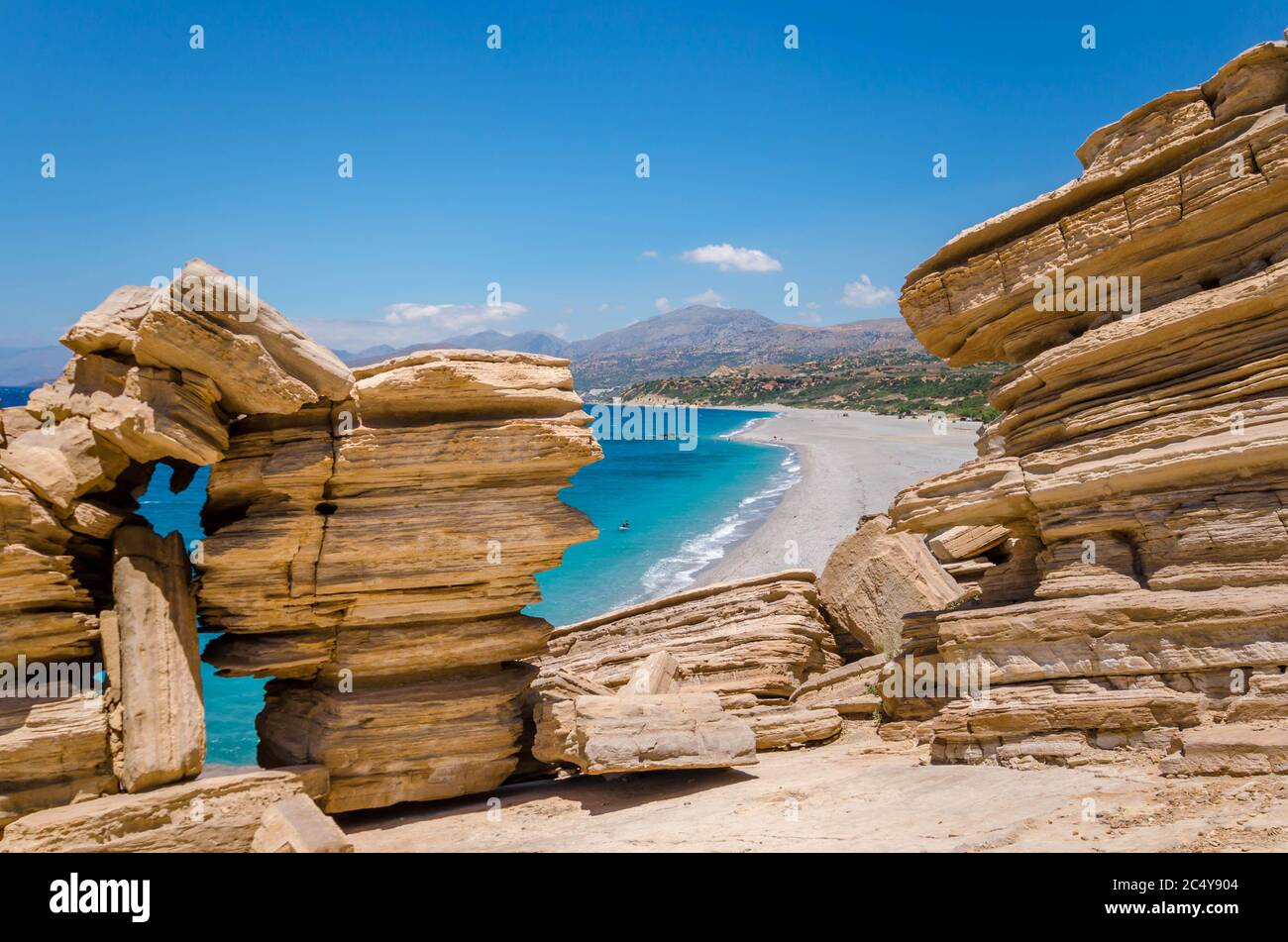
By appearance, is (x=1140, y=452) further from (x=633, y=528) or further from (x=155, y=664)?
(x=633, y=528)

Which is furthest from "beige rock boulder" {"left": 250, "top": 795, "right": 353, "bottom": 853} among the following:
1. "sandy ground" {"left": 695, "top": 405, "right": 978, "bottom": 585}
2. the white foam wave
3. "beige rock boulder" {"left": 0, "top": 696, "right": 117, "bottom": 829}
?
the white foam wave

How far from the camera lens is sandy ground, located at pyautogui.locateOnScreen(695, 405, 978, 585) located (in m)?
41.7

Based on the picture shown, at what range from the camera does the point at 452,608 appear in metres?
10.2

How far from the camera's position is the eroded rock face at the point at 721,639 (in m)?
13.7

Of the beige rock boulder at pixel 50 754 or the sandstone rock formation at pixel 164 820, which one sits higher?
the beige rock boulder at pixel 50 754

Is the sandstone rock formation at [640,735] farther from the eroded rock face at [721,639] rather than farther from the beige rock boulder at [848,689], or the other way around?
the eroded rock face at [721,639]

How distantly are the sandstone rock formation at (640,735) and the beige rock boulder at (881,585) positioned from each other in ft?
14.6

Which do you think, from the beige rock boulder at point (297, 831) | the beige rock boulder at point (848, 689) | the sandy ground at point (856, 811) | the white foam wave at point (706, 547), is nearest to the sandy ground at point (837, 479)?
the white foam wave at point (706, 547)

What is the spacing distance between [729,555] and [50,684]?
37416mm

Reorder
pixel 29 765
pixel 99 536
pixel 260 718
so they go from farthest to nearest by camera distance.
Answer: pixel 260 718
pixel 99 536
pixel 29 765

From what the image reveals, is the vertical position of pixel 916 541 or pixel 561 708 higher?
pixel 916 541

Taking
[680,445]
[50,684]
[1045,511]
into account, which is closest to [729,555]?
[1045,511]

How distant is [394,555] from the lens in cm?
978
